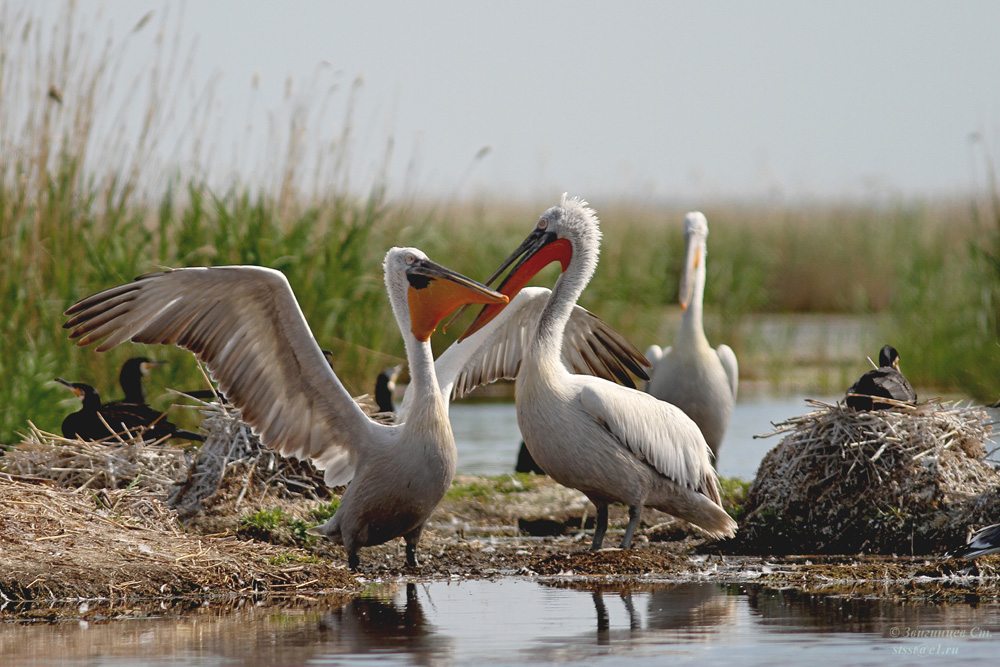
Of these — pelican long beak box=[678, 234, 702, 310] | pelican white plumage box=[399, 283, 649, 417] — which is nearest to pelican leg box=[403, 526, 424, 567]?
pelican white plumage box=[399, 283, 649, 417]

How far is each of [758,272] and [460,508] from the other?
988cm

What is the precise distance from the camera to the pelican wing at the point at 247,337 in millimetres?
5562

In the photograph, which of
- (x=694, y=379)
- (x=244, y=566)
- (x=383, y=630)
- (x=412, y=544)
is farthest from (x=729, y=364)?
(x=383, y=630)

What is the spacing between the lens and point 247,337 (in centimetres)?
573

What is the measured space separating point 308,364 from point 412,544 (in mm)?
990

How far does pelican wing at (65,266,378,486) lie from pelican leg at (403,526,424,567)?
0.45 meters

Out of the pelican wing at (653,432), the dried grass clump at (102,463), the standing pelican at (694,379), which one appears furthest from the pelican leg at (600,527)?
the dried grass clump at (102,463)

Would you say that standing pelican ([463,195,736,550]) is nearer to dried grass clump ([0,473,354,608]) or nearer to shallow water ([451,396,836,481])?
dried grass clump ([0,473,354,608])

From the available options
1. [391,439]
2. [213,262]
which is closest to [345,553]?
[391,439]

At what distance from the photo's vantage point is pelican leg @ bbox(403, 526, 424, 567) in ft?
19.6

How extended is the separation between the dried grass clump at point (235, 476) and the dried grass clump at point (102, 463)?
0.13 m

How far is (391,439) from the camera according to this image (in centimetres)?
575

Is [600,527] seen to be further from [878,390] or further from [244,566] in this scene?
[244,566]

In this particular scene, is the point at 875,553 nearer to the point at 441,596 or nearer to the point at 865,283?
the point at 441,596
